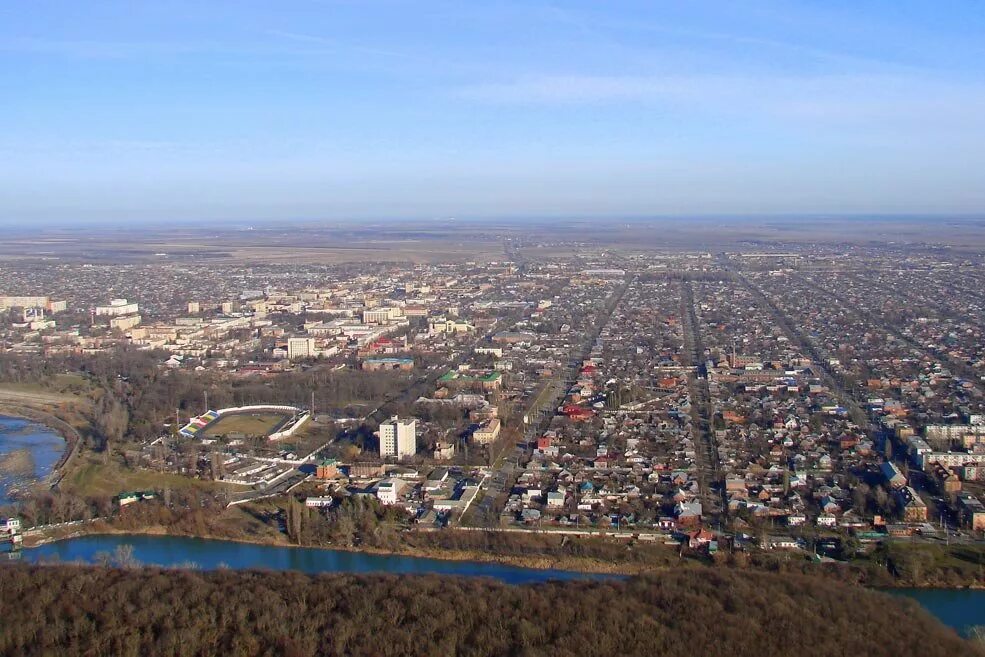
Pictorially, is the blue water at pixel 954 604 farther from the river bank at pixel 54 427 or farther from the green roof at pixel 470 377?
the river bank at pixel 54 427

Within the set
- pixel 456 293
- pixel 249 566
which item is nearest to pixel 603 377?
pixel 249 566

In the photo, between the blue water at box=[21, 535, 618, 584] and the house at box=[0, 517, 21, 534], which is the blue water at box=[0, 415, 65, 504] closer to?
the house at box=[0, 517, 21, 534]

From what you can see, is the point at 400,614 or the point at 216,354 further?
the point at 216,354

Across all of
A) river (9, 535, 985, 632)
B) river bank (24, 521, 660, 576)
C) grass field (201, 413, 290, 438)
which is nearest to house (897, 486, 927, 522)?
river (9, 535, 985, 632)

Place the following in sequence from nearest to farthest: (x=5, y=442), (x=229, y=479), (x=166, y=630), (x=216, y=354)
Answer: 1. (x=166, y=630)
2. (x=229, y=479)
3. (x=5, y=442)
4. (x=216, y=354)

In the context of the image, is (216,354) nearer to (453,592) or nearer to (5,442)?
(5,442)

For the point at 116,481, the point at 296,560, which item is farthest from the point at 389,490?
the point at 116,481
